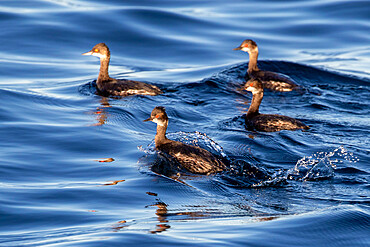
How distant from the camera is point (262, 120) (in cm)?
1124

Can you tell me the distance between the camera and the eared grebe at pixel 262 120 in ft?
35.6

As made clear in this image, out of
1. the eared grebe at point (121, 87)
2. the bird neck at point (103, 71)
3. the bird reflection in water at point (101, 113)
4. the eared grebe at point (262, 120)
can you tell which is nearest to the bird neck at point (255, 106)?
the eared grebe at point (262, 120)

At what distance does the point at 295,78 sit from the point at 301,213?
8.47 metres

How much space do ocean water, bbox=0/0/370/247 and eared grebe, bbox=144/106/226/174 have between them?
21cm

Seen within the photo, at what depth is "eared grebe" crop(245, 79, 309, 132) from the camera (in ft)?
35.6

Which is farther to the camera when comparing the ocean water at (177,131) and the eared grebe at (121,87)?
the eared grebe at (121,87)

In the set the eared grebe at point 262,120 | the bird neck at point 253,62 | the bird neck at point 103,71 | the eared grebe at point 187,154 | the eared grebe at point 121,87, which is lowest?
the eared grebe at point 187,154

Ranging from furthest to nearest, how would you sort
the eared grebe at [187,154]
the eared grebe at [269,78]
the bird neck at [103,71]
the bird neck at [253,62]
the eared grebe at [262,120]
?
the bird neck at [253,62]
the eared grebe at [269,78]
the bird neck at [103,71]
the eared grebe at [262,120]
the eared grebe at [187,154]

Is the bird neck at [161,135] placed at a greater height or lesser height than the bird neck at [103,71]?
lesser

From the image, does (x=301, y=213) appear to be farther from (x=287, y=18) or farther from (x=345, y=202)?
(x=287, y=18)

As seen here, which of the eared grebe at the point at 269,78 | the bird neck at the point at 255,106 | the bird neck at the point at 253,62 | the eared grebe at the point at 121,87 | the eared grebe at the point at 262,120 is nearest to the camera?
the eared grebe at the point at 262,120

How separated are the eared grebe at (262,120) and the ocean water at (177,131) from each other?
0.68ft

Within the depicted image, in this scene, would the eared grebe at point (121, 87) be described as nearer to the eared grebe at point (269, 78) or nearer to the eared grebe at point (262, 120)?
the eared grebe at point (262, 120)

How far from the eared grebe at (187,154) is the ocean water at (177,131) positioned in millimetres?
212
